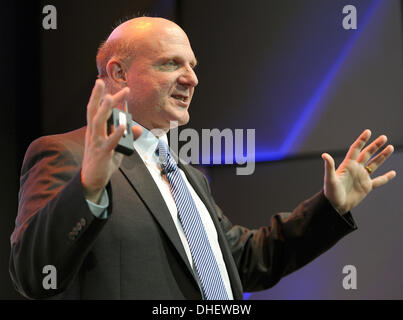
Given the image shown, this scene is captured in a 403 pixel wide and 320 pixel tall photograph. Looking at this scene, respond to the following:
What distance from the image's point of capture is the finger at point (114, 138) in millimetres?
984

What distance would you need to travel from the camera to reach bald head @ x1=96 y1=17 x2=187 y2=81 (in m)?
1.62

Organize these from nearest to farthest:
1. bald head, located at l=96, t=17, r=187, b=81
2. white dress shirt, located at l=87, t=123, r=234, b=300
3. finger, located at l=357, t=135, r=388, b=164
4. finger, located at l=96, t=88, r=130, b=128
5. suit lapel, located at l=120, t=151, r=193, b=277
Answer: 1. finger, located at l=96, t=88, r=130, b=128
2. suit lapel, located at l=120, t=151, r=193, b=277
3. white dress shirt, located at l=87, t=123, r=234, b=300
4. finger, located at l=357, t=135, r=388, b=164
5. bald head, located at l=96, t=17, r=187, b=81

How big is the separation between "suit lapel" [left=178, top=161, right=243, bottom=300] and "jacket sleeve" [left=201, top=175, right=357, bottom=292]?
15 cm

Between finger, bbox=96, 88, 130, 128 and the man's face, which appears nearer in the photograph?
finger, bbox=96, 88, 130, 128

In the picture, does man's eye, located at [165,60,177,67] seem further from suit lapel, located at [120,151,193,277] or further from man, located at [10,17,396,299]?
suit lapel, located at [120,151,193,277]

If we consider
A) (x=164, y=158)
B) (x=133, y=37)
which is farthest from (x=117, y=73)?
(x=164, y=158)

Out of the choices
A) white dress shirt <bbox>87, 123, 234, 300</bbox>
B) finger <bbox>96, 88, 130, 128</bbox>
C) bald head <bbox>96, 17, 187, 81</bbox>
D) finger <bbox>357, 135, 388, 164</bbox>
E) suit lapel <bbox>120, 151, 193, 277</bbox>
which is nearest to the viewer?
finger <bbox>96, 88, 130, 128</bbox>

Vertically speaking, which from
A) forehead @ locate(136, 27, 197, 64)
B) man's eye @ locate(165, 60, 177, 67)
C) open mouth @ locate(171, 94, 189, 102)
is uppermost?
forehead @ locate(136, 27, 197, 64)

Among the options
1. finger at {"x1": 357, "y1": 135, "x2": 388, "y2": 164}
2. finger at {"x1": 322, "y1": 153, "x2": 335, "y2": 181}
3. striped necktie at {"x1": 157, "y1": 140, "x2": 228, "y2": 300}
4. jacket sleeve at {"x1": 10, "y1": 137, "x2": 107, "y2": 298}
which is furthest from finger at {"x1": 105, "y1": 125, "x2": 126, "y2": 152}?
finger at {"x1": 357, "y1": 135, "x2": 388, "y2": 164}

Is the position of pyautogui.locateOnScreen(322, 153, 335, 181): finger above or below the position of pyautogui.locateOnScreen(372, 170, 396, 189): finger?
above

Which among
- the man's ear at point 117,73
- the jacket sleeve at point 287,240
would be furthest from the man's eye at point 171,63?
the jacket sleeve at point 287,240

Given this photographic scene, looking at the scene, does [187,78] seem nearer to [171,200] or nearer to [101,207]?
[171,200]

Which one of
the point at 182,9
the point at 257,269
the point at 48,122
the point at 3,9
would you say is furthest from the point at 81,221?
the point at 182,9

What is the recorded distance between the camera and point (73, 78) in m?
2.36
